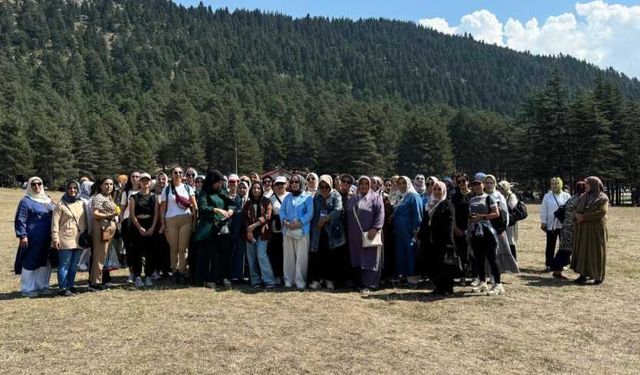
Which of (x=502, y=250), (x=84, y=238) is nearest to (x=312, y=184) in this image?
(x=502, y=250)

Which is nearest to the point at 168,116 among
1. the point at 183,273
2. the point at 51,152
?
the point at 51,152

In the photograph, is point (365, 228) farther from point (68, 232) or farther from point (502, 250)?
point (68, 232)

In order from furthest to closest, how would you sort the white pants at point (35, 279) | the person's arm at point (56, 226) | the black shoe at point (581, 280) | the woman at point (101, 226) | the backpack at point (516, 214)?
the backpack at point (516, 214) → the black shoe at point (581, 280) → the woman at point (101, 226) → the white pants at point (35, 279) → the person's arm at point (56, 226)

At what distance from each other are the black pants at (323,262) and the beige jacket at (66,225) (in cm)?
380

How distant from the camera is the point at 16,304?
792cm

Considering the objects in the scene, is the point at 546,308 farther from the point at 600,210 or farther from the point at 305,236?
the point at 305,236

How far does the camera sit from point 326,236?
9000 mm

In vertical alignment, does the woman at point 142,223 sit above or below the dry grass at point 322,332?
above

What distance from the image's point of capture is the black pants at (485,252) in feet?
27.7

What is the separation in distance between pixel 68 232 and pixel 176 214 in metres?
1.68

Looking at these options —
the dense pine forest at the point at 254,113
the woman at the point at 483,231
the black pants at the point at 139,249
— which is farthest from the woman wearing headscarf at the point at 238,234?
the dense pine forest at the point at 254,113

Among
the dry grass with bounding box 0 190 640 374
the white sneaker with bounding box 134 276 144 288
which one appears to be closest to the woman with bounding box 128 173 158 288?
the white sneaker with bounding box 134 276 144 288

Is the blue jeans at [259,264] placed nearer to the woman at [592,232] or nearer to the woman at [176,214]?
the woman at [176,214]

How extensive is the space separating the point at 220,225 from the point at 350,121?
59.4 meters
